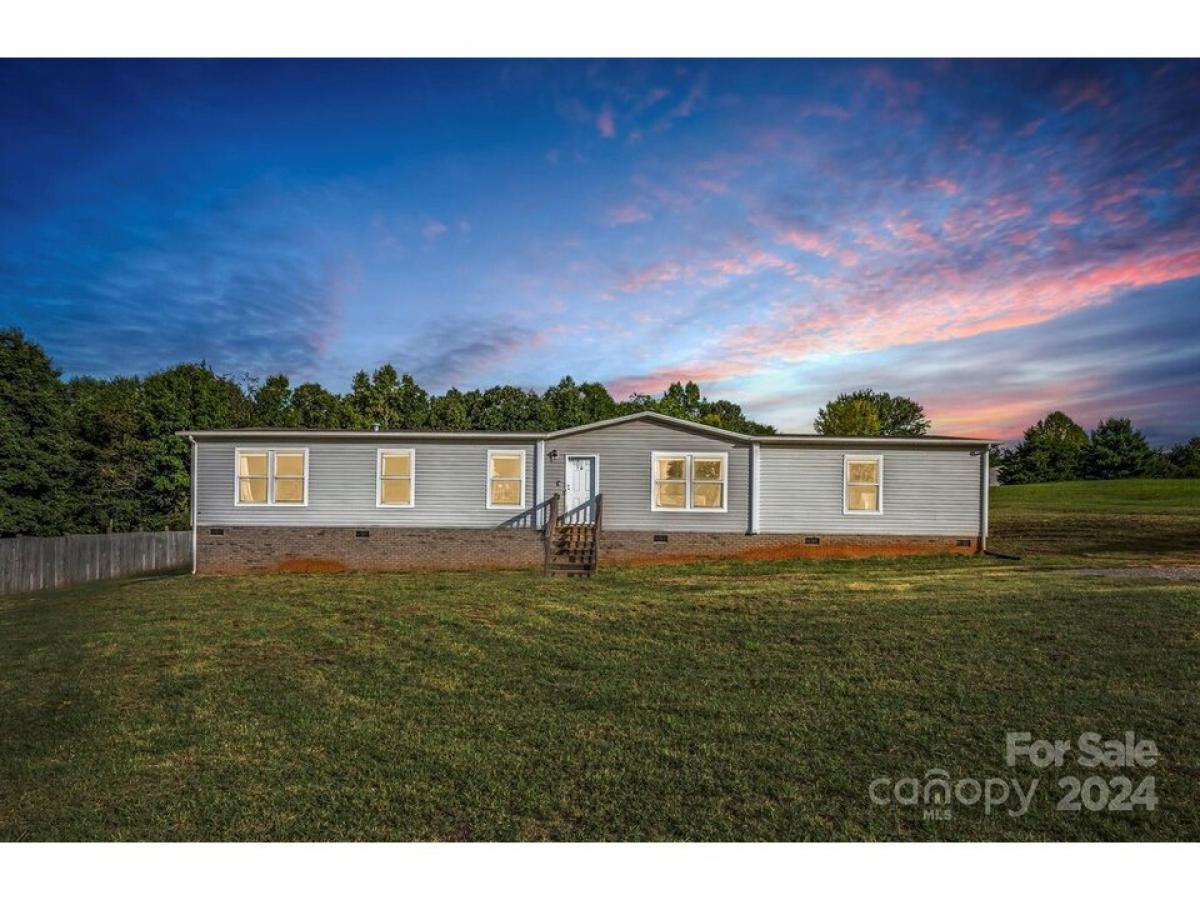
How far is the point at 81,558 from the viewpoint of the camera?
17.0 m

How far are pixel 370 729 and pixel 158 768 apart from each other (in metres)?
1.39

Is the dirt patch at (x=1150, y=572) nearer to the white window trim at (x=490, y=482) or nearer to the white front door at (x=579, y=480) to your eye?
the white front door at (x=579, y=480)

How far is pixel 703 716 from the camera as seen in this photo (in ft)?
16.9

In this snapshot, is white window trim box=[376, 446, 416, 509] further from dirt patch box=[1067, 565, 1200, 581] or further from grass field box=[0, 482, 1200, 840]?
dirt patch box=[1067, 565, 1200, 581]

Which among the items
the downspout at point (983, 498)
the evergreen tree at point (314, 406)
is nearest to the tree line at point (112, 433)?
the evergreen tree at point (314, 406)

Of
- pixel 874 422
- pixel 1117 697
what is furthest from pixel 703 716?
pixel 874 422

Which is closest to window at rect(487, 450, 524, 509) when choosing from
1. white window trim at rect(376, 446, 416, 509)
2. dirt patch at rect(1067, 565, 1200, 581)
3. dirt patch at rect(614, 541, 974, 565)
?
white window trim at rect(376, 446, 416, 509)

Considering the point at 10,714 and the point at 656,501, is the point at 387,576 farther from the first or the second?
the point at 10,714

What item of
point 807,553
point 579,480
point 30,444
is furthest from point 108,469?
point 807,553

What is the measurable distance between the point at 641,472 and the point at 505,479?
3.60 m

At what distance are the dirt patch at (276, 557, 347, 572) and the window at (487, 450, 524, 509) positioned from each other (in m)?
4.16

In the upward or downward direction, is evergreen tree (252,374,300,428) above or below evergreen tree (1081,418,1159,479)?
above

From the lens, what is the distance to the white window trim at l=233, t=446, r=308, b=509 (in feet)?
54.3

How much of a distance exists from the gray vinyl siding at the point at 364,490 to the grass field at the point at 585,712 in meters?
5.82
